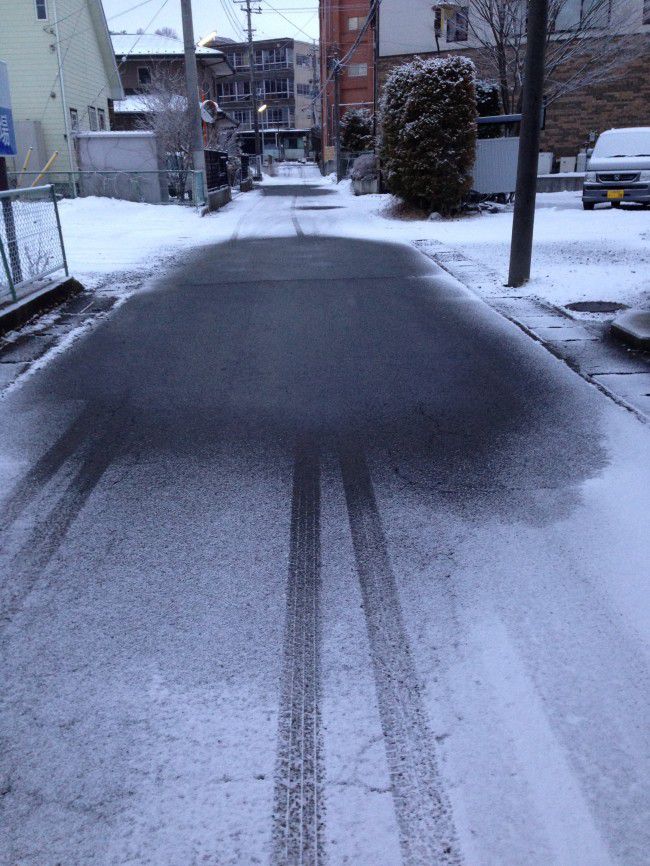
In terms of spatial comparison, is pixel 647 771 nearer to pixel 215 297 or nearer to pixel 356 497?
pixel 356 497

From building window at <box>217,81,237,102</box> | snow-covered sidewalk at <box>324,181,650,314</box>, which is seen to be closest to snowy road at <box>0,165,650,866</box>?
snow-covered sidewalk at <box>324,181,650,314</box>

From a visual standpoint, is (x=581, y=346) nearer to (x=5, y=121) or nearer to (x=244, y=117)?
(x=5, y=121)

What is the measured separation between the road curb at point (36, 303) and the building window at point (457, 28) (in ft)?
69.1

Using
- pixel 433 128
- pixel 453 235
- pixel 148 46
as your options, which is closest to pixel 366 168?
pixel 433 128

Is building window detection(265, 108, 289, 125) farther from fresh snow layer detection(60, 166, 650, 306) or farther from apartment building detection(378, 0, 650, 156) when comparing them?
fresh snow layer detection(60, 166, 650, 306)

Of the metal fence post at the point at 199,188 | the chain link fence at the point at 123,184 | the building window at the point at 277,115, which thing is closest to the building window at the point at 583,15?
the metal fence post at the point at 199,188

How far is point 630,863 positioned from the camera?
76.6 inches

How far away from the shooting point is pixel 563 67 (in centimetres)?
2784

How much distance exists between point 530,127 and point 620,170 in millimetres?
11803

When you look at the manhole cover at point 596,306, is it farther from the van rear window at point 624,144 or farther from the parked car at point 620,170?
the van rear window at point 624,144

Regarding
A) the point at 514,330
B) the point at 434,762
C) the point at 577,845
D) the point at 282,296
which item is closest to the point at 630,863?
the point at 577,845

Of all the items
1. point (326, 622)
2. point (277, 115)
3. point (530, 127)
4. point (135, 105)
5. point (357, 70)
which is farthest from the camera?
point (277, 115)

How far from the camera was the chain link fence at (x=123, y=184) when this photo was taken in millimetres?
25141

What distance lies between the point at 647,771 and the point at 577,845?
37 cm
